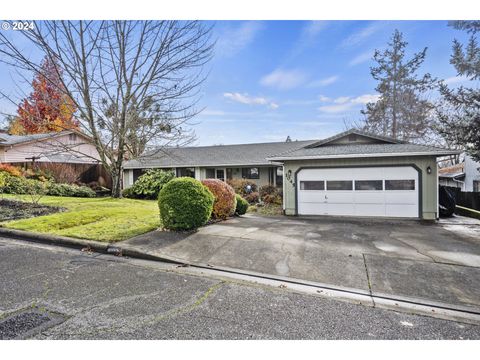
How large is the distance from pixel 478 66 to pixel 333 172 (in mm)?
5773

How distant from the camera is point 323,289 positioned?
3766mm

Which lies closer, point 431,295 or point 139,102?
point 431,295

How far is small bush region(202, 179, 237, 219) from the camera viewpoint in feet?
27.8

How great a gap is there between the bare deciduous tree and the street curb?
8656mm

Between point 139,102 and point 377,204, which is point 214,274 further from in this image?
point 139,102

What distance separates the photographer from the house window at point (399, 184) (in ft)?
30.8

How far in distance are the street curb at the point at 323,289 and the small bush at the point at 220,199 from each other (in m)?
3.65

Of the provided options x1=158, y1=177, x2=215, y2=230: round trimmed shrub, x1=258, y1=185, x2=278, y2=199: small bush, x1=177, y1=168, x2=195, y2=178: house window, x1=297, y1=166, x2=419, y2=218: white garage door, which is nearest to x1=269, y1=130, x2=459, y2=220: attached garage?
x1=297, y1=166, x2=419, y2=218: white garage door

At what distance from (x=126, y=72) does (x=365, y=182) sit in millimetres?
11913

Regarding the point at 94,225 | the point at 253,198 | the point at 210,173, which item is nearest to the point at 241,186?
the point at 253,198

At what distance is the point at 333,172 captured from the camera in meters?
10.2

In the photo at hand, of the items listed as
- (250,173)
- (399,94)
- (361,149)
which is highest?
(399,94)

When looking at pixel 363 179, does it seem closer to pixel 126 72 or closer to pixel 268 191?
pixel 268 191
